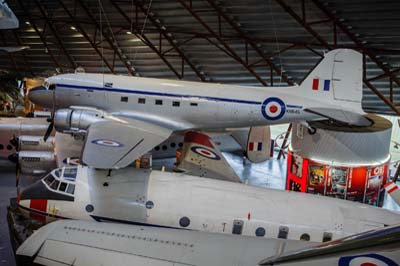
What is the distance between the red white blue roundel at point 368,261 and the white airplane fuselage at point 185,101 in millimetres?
10528

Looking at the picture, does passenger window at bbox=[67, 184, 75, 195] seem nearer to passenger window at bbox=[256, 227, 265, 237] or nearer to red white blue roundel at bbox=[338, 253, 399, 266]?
passenger window at bbox=[256, 227, 265, 237]

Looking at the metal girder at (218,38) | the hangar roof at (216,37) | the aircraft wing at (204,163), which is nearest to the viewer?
the aircraft wing at (204,163)

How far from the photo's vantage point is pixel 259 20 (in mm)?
18453

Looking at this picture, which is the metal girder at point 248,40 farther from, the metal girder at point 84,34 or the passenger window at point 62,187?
the passenger window at point 62,187

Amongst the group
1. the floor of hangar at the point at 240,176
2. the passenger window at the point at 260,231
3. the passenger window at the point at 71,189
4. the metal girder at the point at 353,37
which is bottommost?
the floor of hangar at the point at 240,176

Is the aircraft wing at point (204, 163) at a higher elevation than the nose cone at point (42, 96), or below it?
below

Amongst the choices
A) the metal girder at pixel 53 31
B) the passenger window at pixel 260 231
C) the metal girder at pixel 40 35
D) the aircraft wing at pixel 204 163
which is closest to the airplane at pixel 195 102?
the aircraft wing at pixel 204 163

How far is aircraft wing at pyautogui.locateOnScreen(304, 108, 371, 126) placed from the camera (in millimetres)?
13373

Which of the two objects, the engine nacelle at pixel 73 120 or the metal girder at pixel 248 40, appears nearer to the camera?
the engine nacelle at pixel 73 120

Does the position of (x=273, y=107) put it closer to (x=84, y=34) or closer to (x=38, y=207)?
(x=38, y=207)

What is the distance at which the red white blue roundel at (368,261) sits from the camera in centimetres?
392

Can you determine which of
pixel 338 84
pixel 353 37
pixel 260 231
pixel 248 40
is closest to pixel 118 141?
pixel 260 231

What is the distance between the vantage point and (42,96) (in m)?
15.7

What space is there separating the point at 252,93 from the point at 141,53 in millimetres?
11754
